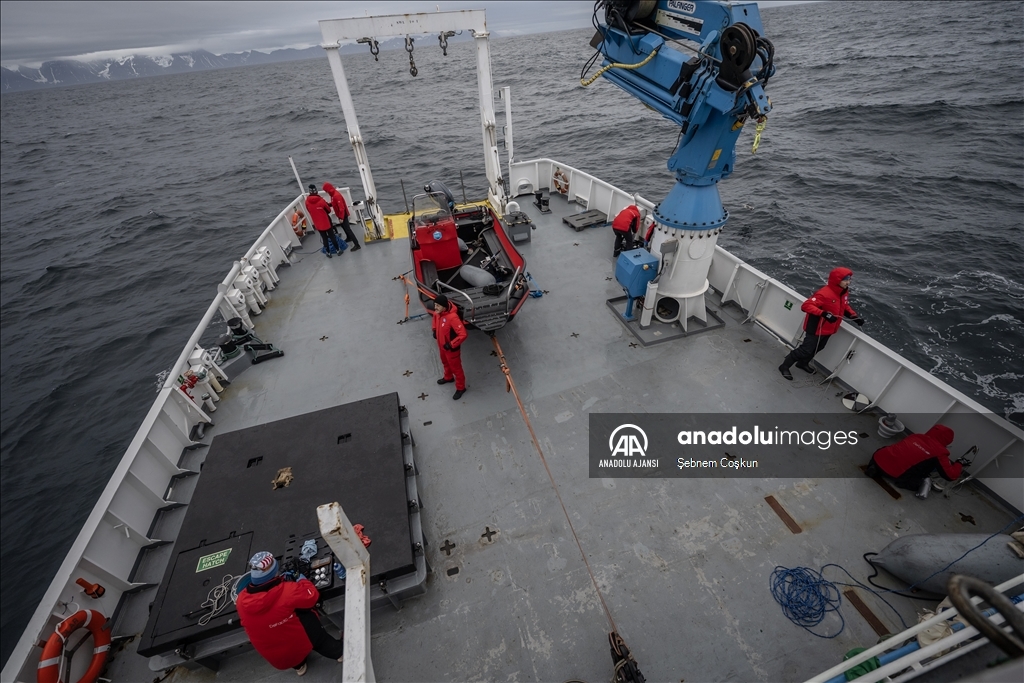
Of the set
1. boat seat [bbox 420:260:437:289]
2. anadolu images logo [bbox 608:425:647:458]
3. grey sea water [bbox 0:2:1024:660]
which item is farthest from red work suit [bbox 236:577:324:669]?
grey sea water [bbox 0:2:1024:660]

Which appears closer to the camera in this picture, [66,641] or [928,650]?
[928,650]

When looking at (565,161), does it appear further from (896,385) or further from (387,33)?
(896,385)

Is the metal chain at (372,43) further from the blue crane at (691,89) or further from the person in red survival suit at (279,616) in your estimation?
the person in red survival suit at (279,616)

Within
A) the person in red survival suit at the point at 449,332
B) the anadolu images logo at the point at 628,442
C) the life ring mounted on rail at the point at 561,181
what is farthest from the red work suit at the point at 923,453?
the life ring mounted on rail at the point at 561,181

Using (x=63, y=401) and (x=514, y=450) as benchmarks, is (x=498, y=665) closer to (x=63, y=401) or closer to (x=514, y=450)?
(x=514, y=450)

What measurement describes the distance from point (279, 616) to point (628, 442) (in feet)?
12.7

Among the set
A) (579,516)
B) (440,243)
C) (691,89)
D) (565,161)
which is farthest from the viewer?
(565,161)

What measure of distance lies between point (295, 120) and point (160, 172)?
1555cm

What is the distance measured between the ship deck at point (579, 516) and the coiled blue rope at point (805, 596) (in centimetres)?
8

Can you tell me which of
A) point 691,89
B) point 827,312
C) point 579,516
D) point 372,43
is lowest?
point 579,516

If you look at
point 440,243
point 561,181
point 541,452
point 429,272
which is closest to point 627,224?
point 440,243

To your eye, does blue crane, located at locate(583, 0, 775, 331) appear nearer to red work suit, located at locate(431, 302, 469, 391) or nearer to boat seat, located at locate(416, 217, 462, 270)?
red work suit, located at locate(431, 302, 469, 391)

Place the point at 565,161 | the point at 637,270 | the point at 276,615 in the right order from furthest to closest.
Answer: the point at 565,161 < the point at 637,270 < the point at 276,615

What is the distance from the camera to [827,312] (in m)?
5.28
